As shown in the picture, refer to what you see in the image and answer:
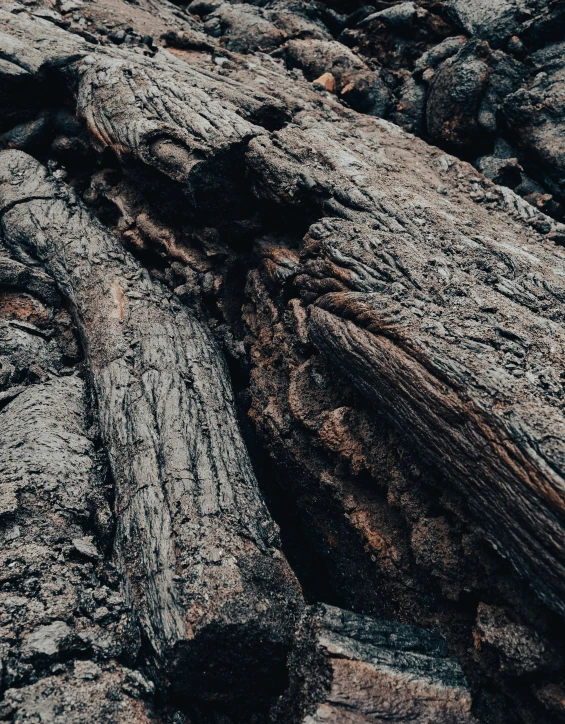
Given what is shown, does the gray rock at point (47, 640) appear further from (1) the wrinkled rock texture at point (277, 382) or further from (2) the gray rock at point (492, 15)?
(2) the gray rock at point (492, 15)

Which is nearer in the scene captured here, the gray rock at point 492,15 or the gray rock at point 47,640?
the gray rock at point 47,640

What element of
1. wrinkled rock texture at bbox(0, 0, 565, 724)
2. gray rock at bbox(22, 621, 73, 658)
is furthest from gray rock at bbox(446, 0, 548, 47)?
gray rock at bbox(22, 621, 73, 658)

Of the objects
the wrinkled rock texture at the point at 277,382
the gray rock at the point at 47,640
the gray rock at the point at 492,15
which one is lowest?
the gray rock at the point at 47,640

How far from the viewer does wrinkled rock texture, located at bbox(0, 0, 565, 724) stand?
4434mm

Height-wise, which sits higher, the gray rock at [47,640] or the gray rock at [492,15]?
the gray rock at [492,15]

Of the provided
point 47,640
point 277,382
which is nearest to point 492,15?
point 277,382

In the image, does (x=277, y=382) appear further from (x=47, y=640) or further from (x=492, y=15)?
(x=492, y=15)

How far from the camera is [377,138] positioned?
916cm

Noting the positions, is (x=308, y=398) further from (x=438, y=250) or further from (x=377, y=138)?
(x=377, y=138)

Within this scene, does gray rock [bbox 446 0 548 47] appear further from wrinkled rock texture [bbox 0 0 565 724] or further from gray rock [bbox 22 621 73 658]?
gray rock [bbox 22 621 73 658]

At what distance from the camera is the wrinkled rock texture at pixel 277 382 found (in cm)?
443

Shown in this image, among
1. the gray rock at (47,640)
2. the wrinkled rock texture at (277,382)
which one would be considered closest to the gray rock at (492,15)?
the wrinkled rock texture at (277,382)

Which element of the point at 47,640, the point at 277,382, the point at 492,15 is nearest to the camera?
the point at 47,640

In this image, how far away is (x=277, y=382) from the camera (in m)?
6.88
